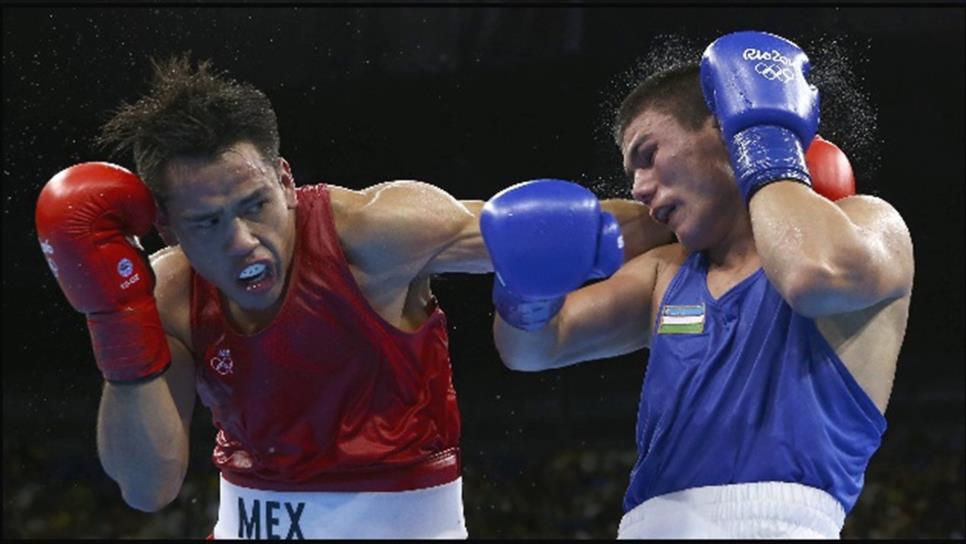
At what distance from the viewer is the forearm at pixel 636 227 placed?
2.89 metres

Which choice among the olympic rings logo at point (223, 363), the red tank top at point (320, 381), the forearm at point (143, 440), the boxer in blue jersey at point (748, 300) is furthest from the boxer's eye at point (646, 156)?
the forearm at point (143, 440)

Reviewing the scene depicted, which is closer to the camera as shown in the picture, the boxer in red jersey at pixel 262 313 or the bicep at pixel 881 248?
the bicep at pixel 881 248

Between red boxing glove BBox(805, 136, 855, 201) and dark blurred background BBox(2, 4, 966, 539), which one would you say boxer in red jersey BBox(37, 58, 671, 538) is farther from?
dark blurred background BBox(2, 4, 966, 539)

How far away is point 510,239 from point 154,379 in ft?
2.75

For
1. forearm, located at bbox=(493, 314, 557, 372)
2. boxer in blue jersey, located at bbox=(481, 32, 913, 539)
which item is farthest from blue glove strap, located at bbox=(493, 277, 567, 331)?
forearm, located at bbox=(493, 314, 557, 372)

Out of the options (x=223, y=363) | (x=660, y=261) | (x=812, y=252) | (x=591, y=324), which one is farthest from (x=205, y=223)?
(x=812, y=252)

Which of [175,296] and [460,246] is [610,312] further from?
[175,296]

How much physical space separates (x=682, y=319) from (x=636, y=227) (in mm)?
337

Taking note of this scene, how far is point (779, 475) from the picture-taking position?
2.38 meters

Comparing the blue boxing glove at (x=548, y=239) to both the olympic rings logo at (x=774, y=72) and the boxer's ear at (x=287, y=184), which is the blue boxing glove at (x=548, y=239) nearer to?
the olympic rings logo at (x=774, y=72)

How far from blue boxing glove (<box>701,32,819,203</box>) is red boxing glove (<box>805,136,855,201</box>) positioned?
0.13 m

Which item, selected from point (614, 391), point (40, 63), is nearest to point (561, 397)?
point (614, 391)

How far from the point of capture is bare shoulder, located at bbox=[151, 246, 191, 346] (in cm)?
289

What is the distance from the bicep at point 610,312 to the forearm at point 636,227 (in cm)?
3
